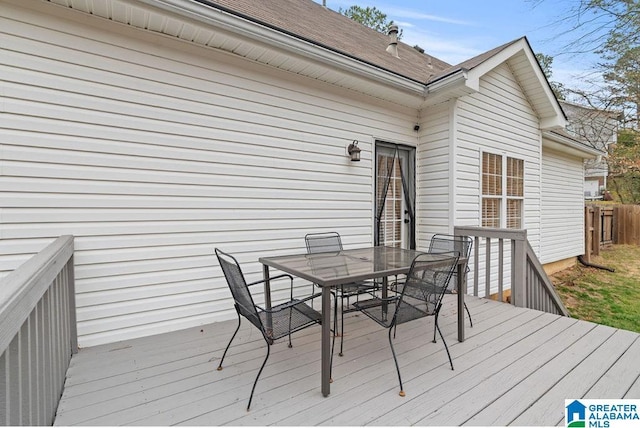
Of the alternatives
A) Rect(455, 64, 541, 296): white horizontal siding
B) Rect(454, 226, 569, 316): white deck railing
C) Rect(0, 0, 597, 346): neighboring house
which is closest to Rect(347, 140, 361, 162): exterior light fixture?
Rect(0, 0, 597, 346): neighboring house

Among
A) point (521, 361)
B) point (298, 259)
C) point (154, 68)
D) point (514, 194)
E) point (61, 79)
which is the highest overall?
point (154, 68)

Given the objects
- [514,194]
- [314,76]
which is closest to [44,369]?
[314,76]

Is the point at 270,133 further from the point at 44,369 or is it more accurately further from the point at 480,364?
the point at 480,364

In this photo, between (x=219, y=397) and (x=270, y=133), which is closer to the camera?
(x=219, y=397)

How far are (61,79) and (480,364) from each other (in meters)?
A: 4.02

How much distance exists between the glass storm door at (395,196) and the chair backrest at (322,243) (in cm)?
97

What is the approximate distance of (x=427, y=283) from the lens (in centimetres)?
244

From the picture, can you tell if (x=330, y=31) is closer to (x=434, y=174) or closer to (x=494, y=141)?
(x=434, y=174)

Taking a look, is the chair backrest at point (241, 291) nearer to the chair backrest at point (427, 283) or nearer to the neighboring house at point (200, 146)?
the chair backrest at point (427, 283)

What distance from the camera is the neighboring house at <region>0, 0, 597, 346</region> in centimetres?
245

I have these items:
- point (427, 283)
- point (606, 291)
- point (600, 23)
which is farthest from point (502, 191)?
point (427, 283)

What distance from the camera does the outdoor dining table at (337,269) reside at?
200 centimetres

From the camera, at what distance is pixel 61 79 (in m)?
2.50

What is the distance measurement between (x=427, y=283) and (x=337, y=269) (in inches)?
28.3
